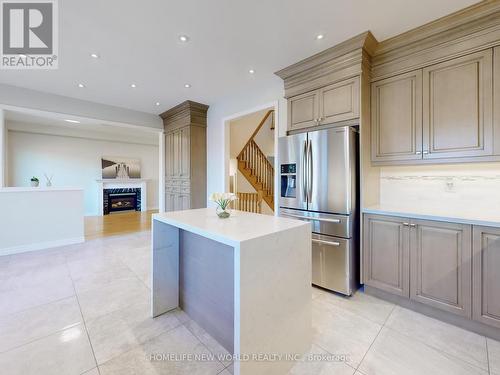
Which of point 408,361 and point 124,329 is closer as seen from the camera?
point 408,361

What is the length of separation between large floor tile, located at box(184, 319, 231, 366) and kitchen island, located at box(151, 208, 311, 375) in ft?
0.11

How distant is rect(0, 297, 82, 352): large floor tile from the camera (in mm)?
1696

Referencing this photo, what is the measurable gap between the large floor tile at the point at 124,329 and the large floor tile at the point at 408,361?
1508 millimetres

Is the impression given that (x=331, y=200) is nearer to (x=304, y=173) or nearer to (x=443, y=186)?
(x=304, y=173)

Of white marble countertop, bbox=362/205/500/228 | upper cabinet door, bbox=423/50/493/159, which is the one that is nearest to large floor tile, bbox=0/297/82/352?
white marble countertop, bbox=362/205/500/228

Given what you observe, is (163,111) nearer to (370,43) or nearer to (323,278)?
(370,43)

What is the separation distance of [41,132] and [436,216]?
341 inches

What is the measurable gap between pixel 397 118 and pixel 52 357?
354cm

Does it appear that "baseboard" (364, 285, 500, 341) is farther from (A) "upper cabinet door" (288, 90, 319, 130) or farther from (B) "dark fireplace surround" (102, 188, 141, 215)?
(B) "dark fireplace surround" (102, 188, 141, 215)

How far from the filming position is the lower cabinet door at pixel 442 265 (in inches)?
70.4

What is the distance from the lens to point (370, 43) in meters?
2.25

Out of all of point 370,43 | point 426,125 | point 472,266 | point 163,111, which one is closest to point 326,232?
point 472,266

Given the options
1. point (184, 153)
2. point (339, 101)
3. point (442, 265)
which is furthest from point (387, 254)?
point (184, 153)

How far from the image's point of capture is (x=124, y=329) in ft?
5.95
